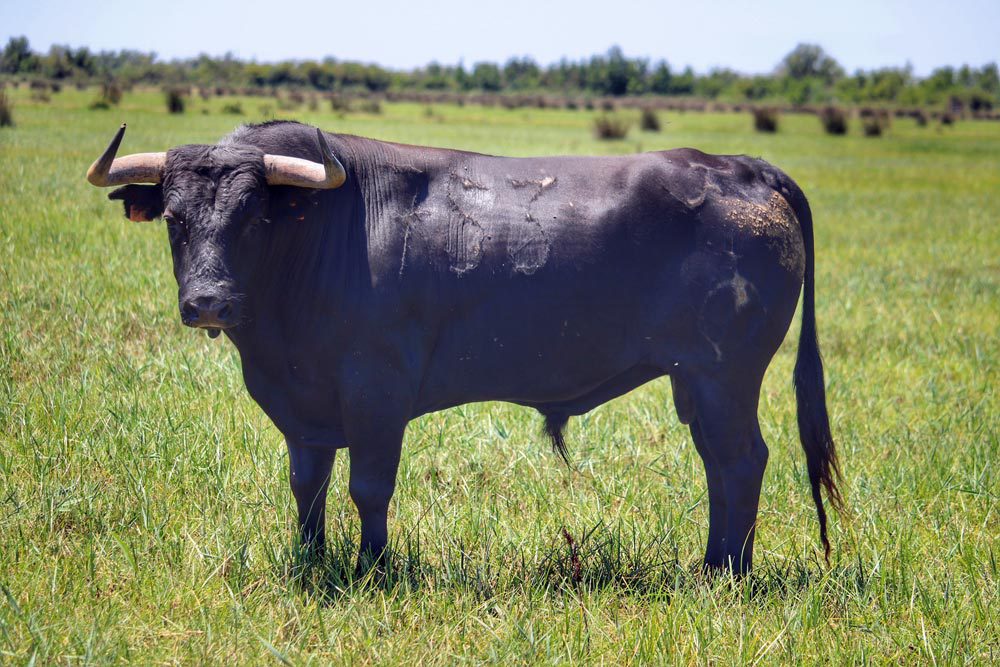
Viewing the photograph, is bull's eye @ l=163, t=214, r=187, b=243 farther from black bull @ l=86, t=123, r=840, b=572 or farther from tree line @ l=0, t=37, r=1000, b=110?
tree line @ l=0, t=37, r=1000, b=110

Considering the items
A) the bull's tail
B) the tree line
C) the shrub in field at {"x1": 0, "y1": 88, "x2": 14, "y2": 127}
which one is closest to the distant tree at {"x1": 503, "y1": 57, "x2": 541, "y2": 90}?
the tree line

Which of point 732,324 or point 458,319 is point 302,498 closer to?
point 458,319

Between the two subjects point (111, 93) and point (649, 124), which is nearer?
point (111, 93)

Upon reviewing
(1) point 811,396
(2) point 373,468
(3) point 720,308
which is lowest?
(2) point 373,468

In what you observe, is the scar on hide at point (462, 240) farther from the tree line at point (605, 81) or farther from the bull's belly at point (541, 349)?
the tree line at point (605, 81)

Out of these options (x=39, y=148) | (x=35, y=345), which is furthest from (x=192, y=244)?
(x=39, y=148)

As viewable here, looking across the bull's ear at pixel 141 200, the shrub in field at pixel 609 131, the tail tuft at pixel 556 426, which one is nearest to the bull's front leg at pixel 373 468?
the tail tuft at pixel 556 426

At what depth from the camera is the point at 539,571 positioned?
3977 mm

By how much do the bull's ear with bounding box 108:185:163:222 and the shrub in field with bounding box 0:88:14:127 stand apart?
14.7m

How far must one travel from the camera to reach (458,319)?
387cm


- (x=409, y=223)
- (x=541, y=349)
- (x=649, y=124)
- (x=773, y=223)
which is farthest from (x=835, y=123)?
(x=409, y=223)

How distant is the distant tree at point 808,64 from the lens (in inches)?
4961

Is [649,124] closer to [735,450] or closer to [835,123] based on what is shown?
[835,123]

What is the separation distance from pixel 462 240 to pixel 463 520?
1331 mm
